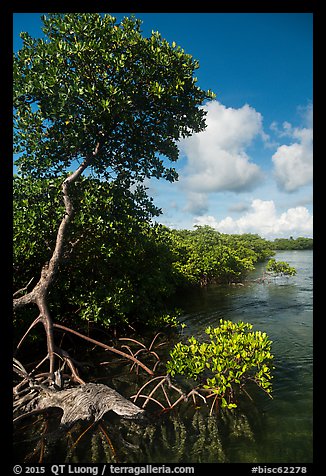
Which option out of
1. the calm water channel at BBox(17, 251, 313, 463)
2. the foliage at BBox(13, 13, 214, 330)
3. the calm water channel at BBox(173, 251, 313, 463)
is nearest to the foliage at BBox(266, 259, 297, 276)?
the calm water channel at BBox(173, 251, 313, 463)

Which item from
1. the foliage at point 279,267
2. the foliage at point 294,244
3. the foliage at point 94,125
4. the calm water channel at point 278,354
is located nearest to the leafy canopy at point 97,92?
the foliage at point 94,125

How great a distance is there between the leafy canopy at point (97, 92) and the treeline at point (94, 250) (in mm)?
982

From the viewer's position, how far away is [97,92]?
6.90m

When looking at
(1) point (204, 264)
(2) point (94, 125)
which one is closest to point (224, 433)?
(2) point (94, 125)

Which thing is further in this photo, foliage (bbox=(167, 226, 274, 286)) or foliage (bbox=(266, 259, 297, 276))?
foliage (bbox=(266, 259, 297, 276))

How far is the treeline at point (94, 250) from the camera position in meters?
7.66

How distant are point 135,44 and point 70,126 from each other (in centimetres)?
263

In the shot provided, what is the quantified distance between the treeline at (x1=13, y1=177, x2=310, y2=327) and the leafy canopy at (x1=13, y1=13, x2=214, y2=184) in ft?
3.22

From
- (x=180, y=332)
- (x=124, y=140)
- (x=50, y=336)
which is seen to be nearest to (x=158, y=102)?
(x=124, y=140)

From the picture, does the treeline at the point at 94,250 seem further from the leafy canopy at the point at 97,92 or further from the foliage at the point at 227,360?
the foliage at the point at 227,360

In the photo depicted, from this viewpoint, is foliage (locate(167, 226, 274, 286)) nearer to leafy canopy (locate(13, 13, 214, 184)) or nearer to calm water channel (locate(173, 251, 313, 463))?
calm water channel (locate(173, 251, 313, 463))

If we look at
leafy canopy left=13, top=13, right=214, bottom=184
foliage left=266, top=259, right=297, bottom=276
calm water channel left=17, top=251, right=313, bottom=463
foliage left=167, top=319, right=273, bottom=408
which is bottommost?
calm water channel left=17, top=251, right=313, bottom=463

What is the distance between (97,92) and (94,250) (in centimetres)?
538

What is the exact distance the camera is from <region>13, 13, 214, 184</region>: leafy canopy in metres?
6.53
